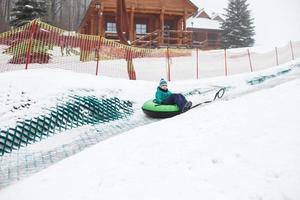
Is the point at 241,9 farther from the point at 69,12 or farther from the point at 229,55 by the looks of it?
the point at 69,12

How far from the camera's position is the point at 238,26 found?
39062 mm

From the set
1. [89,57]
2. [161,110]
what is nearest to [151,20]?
[89,57]

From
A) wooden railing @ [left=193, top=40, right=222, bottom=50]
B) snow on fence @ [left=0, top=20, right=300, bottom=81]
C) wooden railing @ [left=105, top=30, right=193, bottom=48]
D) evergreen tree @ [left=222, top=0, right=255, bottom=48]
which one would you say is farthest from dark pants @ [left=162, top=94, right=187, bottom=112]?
evergreen tree @ [left=222, top=0, right=255, bottom=48]

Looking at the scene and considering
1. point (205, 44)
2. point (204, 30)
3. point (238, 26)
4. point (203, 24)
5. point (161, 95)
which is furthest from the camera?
point (203, 24)

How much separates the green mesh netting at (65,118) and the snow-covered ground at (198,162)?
1.01 feet

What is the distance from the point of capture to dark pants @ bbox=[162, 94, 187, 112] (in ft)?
28.2

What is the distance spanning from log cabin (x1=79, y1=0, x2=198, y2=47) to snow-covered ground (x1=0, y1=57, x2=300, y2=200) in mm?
19098

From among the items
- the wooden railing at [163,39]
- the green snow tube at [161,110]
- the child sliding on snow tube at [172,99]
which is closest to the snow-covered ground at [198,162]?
the child sliding on snow tube at [172,99]

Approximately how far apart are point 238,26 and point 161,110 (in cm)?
3342

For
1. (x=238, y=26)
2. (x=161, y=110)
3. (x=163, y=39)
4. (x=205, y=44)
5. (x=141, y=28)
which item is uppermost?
(x=238, y=26)

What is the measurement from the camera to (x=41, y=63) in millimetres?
13125

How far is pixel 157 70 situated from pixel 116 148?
11947mm

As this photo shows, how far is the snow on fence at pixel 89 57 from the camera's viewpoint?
38.8 feet

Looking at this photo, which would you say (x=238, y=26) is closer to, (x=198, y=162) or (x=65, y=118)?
(x=65, y=118)
